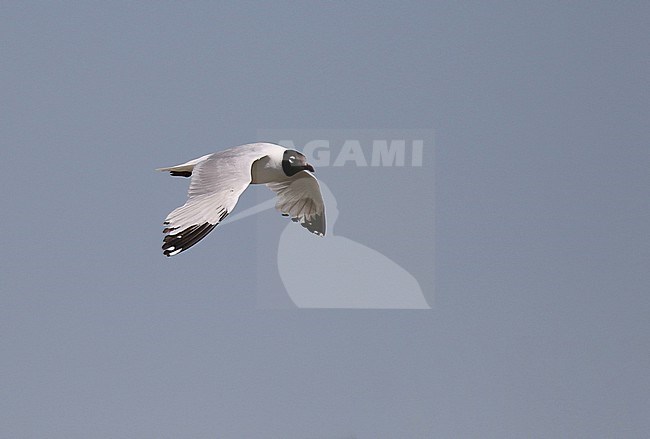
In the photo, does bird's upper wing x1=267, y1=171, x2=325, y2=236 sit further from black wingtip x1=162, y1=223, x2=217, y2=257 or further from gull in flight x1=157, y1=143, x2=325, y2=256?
black wingtip x1=162, y1=223, x2=217, y2=257

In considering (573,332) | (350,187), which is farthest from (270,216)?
(573,332)

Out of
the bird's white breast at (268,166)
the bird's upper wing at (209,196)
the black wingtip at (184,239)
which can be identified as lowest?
the black wingtip at (184,239)

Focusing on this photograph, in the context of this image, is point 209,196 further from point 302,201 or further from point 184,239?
point 302,201

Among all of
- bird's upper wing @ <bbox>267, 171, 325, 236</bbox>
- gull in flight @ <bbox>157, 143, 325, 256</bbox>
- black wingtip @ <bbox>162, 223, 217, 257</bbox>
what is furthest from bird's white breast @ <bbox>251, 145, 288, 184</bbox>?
black wingtip @ <bbox>162, 223, 217, 257</bbox>

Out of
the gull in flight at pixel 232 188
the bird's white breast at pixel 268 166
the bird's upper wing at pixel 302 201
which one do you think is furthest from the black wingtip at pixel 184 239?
the bird's upper wing at pixel 302 201

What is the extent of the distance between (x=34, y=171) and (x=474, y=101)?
5.98 ft

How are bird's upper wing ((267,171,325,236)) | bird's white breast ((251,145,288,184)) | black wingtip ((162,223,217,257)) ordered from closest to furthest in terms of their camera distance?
black wingtip ((162,223,217,257)) → bird's white breast ((251,145,288,184)) → bird's upper wing ((267,171,325,236))

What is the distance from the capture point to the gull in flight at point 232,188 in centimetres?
175

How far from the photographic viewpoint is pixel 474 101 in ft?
13.1

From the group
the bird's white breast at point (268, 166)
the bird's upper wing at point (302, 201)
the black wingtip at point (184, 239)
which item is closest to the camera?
the black wingtip at point (184, 239)

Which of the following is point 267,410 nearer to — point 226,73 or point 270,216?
point 270,216

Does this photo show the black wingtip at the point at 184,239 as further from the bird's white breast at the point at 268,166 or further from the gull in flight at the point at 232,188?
the bird's white breast at the point at 268,166

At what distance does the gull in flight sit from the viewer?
1.75 metres

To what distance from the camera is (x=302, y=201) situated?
2.58m
